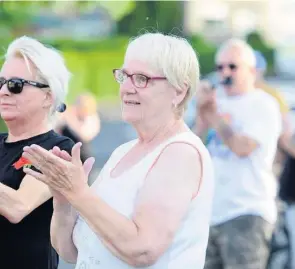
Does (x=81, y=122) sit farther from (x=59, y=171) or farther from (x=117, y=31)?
(x=117, y=31)

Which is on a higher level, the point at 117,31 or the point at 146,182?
the point at 146,182

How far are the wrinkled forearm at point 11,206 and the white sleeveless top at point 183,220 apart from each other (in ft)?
1.68

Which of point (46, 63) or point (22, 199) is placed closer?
point (22, 199)

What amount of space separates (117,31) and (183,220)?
18778 millimetres

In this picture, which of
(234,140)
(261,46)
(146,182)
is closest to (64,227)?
(146,182)

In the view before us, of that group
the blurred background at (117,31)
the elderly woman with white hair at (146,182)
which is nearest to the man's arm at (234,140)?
the elderly woman with white hair at (146,182)

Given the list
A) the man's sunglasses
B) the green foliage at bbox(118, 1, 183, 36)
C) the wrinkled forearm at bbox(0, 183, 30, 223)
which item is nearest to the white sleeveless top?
the wrinkled forearm at bbox(0, 183, 30, 223)

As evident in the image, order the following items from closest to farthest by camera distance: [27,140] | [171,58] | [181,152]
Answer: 1. [181,152]
2. [171,58]
3. [27,140]

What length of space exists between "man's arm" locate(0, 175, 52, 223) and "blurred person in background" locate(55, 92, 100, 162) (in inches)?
148

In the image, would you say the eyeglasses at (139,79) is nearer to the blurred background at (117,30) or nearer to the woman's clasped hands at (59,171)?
the woman's clasped hands at (59,171)

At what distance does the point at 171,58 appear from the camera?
8.37 ft

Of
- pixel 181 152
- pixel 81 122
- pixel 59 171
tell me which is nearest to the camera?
pixel 59 171

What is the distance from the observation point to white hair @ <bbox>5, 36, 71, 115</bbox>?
340 centimetres

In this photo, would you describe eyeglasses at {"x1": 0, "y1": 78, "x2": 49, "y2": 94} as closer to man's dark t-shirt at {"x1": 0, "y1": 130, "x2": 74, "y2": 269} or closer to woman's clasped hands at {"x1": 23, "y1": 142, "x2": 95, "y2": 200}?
man's dark t-shirt at {"x1": 0, "y1": 130, "x2": 74, "y2": 269}
